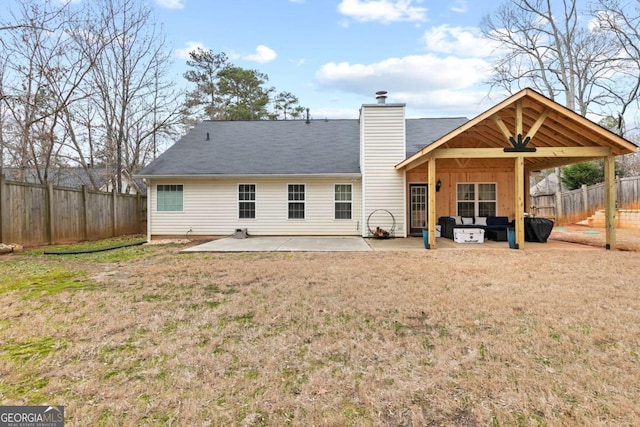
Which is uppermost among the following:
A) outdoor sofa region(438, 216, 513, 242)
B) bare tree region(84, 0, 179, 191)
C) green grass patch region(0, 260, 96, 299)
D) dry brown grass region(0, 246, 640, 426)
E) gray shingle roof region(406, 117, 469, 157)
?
bare tree region(84, 0, 179, 191)

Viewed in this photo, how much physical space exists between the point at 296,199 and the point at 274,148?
2622mm

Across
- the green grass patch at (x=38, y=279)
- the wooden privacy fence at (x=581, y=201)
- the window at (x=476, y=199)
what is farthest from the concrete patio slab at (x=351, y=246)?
the wooden privacy fence at (x=581, y=201)

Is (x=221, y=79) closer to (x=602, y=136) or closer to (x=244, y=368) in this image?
(x=602, y=136)

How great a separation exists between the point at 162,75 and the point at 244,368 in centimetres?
1896

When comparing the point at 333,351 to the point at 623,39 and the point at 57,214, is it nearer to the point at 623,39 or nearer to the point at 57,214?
the point at 57,214

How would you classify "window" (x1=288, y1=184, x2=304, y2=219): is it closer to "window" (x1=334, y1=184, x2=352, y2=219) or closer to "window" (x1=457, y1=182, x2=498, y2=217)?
"window" (x1=334, y1=184, x2=352, y2=219)

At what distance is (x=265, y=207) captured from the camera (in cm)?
1234

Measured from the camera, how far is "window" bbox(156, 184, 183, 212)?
12320mm

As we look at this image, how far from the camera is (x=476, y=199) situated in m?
12.5

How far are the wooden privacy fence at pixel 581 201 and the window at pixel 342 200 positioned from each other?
40.2 ft

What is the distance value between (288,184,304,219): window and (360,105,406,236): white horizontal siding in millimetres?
2302

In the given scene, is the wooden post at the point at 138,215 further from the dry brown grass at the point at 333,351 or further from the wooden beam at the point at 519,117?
the wooden beam at the point at 519,117

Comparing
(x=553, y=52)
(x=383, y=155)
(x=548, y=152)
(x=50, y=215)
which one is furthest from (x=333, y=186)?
(x=553, y=52)

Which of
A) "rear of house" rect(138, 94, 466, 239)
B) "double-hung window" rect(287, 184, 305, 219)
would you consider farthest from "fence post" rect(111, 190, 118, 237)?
"double-hung window" rect(287, 184, 305, 219)
